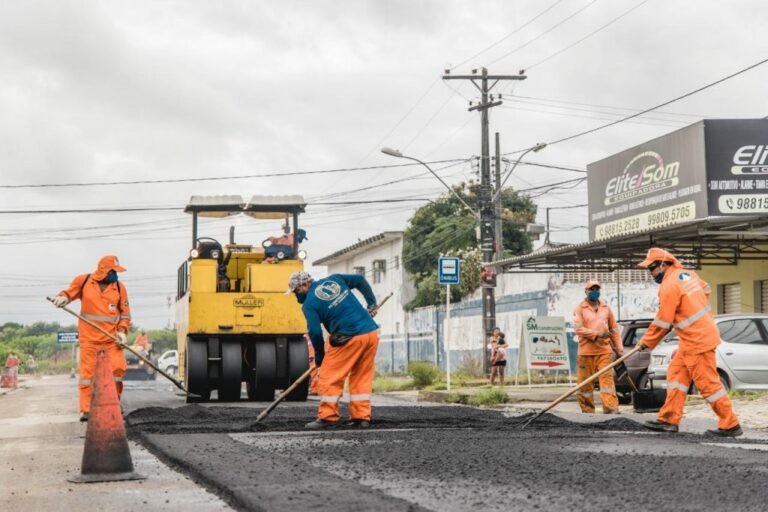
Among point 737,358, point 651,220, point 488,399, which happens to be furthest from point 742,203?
point 488,399

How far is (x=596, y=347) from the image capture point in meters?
14.0

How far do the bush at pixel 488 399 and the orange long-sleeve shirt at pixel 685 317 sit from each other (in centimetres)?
697

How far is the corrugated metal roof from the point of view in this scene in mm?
53694

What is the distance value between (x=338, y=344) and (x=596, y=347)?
13.8ft

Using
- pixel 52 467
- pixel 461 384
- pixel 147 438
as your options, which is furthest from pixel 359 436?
pixel 461 384

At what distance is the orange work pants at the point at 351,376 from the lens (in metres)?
10.9

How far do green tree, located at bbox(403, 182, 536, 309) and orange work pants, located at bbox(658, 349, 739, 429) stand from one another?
1432 inches

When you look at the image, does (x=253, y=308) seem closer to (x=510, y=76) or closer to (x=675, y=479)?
(x=675, y=479)

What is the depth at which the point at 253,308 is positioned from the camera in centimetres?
1730

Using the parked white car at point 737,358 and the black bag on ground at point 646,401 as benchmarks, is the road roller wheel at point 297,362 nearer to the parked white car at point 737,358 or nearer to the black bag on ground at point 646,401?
the parked white car at point 737,358

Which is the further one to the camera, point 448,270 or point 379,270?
point 379,270

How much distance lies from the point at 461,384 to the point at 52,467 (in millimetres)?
17666

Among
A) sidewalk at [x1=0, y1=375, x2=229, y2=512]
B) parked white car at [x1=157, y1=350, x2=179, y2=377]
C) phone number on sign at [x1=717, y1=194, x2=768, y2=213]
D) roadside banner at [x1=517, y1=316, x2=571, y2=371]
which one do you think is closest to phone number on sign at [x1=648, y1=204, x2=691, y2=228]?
phone number on sign at [x1=717, y1=194, x2=768, y2=213]

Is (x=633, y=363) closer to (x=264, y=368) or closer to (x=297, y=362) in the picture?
(x=297, y=362)
